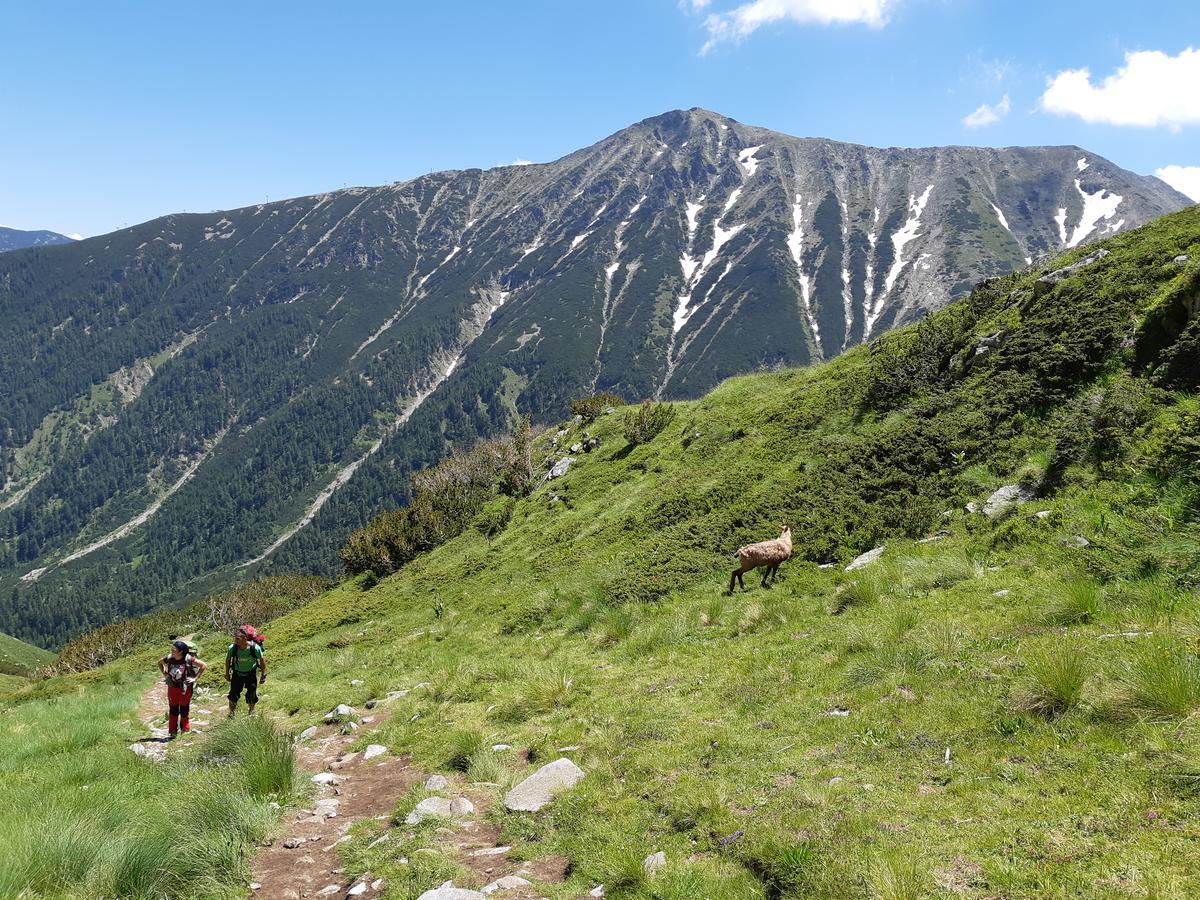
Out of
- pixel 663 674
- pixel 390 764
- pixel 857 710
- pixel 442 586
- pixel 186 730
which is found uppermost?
pixel 857 710

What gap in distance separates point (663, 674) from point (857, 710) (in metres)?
4.59

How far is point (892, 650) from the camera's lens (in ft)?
32.9

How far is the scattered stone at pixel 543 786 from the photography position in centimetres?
855

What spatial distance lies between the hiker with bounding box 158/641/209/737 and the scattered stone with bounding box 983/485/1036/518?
67.7ft

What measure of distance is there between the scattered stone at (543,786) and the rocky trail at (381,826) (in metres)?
0.02

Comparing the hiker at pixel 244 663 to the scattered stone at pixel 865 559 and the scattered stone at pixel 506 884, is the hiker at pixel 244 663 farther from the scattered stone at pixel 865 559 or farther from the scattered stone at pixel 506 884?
the scattered stone at pixel 865 559

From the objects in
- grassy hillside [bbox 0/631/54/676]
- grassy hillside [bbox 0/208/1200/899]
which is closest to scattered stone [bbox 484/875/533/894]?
grassy hillside [bbox 0/208/1200/899]

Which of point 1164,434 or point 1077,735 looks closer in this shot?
point 1077,735

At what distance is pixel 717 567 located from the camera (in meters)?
20.0

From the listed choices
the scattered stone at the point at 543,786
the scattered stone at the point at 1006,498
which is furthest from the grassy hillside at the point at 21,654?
the scattered stone at the point at 1006,498

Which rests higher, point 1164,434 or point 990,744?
point 1164,434

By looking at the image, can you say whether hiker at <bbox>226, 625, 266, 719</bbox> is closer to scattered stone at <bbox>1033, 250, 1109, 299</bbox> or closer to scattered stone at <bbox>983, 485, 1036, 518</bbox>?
scattered stone at <bbox>983, 485, 1036, 518</bbox>

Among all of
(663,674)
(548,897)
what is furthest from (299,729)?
(548,897)

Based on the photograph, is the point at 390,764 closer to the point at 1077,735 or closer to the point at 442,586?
the point at 1077,735
